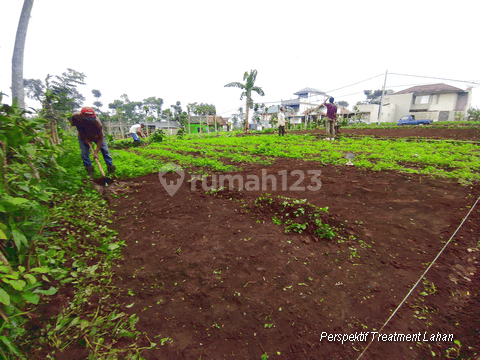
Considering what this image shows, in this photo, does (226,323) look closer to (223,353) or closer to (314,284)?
(223,353)

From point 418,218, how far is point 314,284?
91.4 inches

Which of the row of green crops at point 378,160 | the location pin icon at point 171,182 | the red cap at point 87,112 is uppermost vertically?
the red cap at point 87,112

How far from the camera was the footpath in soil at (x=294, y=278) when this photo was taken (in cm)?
156

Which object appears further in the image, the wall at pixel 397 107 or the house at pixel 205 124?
the house at pixel 205 124

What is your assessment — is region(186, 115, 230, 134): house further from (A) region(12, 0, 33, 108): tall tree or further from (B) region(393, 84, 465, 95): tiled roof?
(B) region(393, 84, 465, 95): tiled roof

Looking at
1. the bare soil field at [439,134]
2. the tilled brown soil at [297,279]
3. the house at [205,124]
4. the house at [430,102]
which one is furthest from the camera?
the house at [205,124]

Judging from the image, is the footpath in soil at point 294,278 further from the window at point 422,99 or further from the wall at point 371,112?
the window at point 422,99

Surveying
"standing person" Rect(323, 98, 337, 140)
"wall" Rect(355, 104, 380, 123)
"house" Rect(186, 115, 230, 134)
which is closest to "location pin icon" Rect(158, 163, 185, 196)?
"standing person" Rect(323, 98, 337, 140)

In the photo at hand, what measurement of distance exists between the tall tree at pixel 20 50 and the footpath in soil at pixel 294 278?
17.9 feet

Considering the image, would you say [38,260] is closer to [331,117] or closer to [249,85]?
[331,117]

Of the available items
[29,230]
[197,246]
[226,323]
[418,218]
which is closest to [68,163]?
[29,230]

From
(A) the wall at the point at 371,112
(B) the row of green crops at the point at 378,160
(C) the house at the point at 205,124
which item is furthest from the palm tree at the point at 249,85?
(A) the wall at the point at 371,112

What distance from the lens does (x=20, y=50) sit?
18.9 feet

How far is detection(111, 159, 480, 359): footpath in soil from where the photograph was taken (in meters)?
1.56
